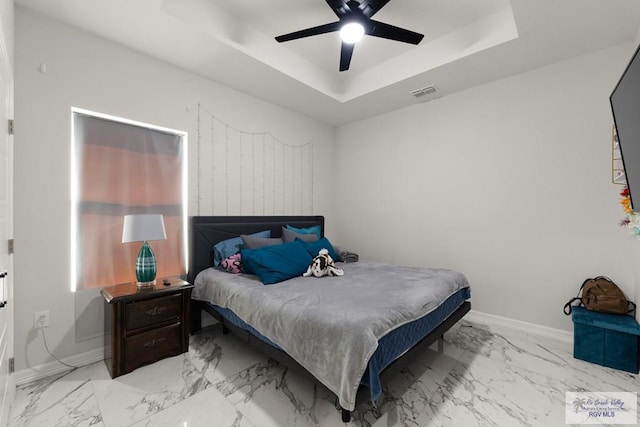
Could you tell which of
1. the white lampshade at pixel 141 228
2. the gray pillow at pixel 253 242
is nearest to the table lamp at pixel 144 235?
the white lampshade at pixel 141 228

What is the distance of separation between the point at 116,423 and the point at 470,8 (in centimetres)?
403

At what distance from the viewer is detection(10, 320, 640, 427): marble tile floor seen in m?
1.67

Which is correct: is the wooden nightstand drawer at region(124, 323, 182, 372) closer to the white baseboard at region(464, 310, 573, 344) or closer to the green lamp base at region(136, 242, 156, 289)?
the green lamp base at region(136, 242, 156, 289)

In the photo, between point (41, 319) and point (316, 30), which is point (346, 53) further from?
point (41, 319)

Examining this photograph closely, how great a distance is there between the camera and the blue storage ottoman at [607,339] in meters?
2.16

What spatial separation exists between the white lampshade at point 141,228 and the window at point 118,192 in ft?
1.21

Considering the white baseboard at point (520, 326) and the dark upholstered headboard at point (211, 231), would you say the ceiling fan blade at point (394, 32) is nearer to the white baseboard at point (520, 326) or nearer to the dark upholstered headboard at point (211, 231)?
the dark upholstered headboard at point (211, 231)

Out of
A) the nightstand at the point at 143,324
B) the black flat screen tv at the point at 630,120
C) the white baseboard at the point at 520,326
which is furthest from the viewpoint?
the white baseboard at the point at 520,326

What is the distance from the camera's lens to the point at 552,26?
225 cm

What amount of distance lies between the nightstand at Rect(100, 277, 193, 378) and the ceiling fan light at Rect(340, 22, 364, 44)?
8.22 ft

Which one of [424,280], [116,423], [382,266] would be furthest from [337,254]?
[116,423]

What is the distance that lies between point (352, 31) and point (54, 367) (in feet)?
11.4

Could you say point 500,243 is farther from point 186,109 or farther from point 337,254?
point 186,109

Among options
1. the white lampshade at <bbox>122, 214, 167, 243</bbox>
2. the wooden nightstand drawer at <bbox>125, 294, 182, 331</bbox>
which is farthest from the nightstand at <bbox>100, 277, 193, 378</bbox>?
the white lampshade at <bbox>122, 214, 167, 243</bbox>
